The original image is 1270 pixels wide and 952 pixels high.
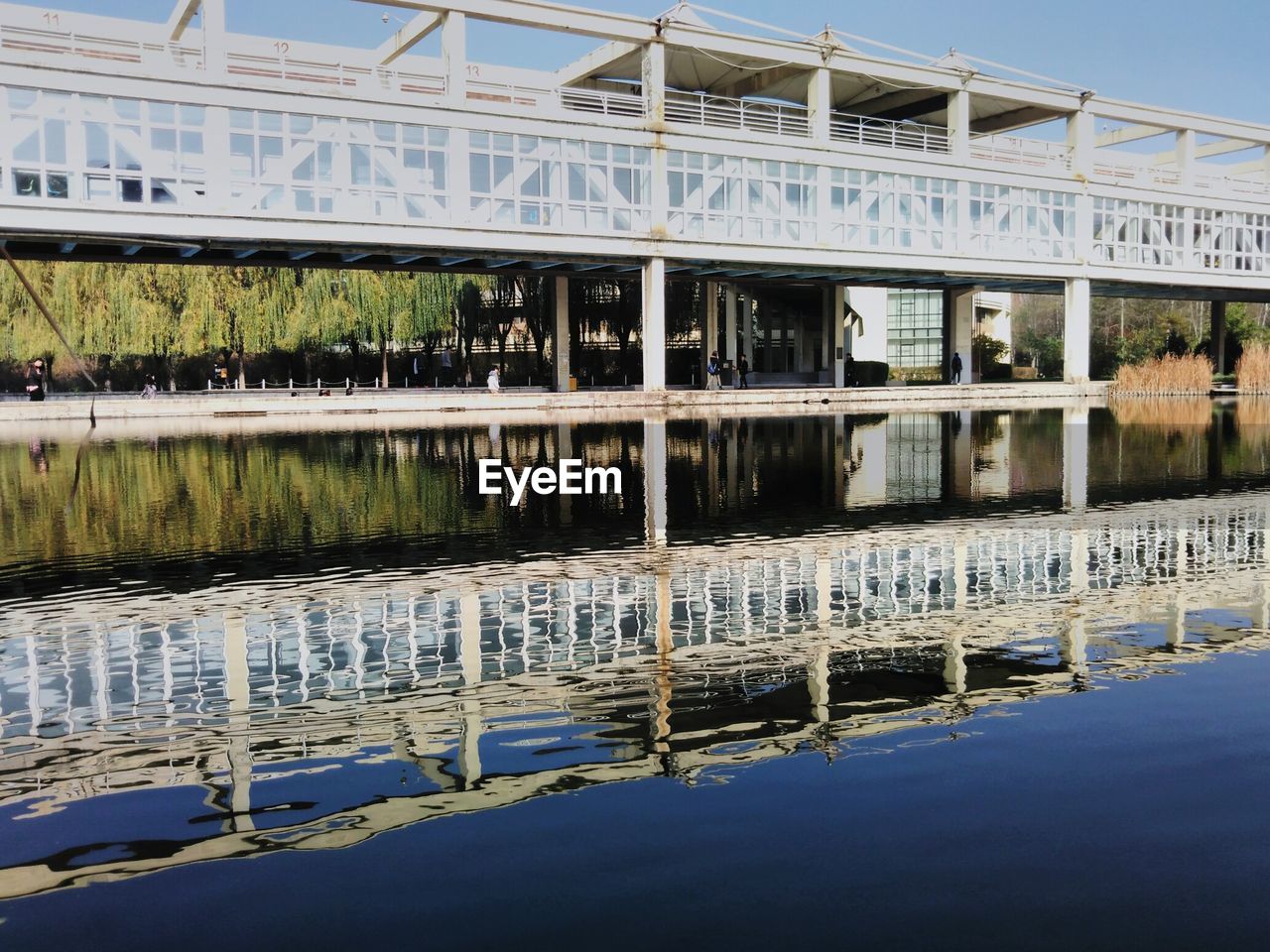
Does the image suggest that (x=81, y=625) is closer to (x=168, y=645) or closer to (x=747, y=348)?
(x=168, y=645)

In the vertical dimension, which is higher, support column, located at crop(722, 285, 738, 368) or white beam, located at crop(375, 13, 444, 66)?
white beam, located at crop(375, 13, 444, 66)

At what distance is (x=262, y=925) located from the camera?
3.64m

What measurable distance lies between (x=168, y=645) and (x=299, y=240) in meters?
28.1

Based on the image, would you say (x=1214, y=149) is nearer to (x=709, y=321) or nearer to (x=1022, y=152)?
(x=1022, y=152)

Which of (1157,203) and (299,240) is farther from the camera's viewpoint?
(1157,203)

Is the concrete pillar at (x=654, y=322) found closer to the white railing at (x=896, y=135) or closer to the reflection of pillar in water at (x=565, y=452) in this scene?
the reflection of pillar in water at (x=565, y=452)

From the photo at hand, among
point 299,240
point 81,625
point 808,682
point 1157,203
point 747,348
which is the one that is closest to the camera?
point 808,682

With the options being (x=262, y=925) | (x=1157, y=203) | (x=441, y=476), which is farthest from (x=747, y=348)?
(x=262, y=925)

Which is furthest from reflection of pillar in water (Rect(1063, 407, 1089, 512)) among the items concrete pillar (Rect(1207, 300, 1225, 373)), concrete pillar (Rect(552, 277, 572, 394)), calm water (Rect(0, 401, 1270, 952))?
concrete pillar (Rect(1207, 300, 1225, 373))

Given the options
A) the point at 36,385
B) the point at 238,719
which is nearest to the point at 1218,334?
the point at 36,385

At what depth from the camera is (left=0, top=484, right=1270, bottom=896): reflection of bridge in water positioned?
479 cm

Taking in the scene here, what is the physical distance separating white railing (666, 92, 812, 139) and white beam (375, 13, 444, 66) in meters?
8.79

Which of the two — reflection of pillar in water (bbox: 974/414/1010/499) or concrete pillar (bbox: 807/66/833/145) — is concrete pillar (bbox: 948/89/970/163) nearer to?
concrete pillar (bbox: 807/66/833/145)

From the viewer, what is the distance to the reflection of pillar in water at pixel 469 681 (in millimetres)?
5080
